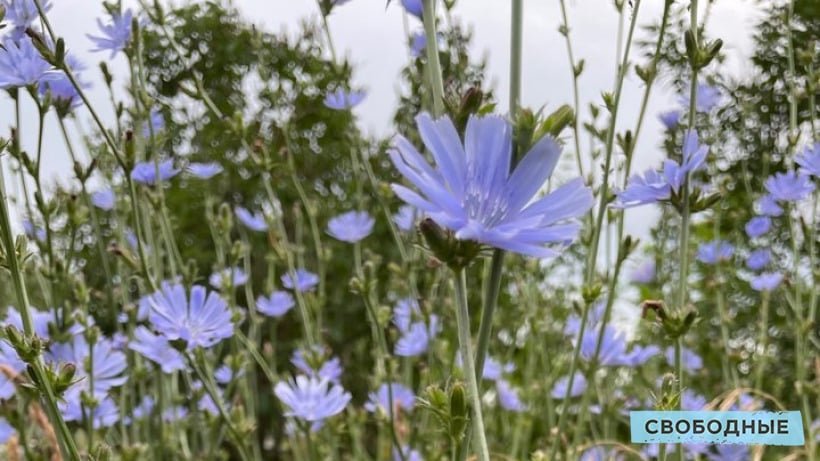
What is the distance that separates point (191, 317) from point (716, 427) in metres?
0.93

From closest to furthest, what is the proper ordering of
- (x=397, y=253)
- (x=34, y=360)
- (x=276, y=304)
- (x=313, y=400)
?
(x=34, y=360), (x=313, y=400), (x=276, y=304), (x=397, y=253)

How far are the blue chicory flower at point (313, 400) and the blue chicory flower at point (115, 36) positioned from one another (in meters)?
0.71

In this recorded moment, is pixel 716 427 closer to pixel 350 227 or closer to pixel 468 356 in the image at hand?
pixel 468 356

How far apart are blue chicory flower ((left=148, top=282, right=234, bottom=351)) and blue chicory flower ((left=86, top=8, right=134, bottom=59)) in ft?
1.43

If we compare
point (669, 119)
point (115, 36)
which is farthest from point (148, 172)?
point (669, 119)

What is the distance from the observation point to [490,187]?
1.94 feet

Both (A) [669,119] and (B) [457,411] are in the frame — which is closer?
(B) [457,411]

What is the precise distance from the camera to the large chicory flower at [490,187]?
0.54m

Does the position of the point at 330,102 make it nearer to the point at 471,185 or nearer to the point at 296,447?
the point at 296,447

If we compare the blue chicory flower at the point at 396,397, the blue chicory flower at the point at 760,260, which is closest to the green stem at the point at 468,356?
the blue chicory flower at the point at 396,397

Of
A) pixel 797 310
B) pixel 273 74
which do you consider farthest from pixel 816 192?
pixel 273 74

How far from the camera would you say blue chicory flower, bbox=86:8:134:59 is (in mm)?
1502

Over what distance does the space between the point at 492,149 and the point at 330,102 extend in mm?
1840

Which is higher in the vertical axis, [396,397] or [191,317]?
[191,317]
